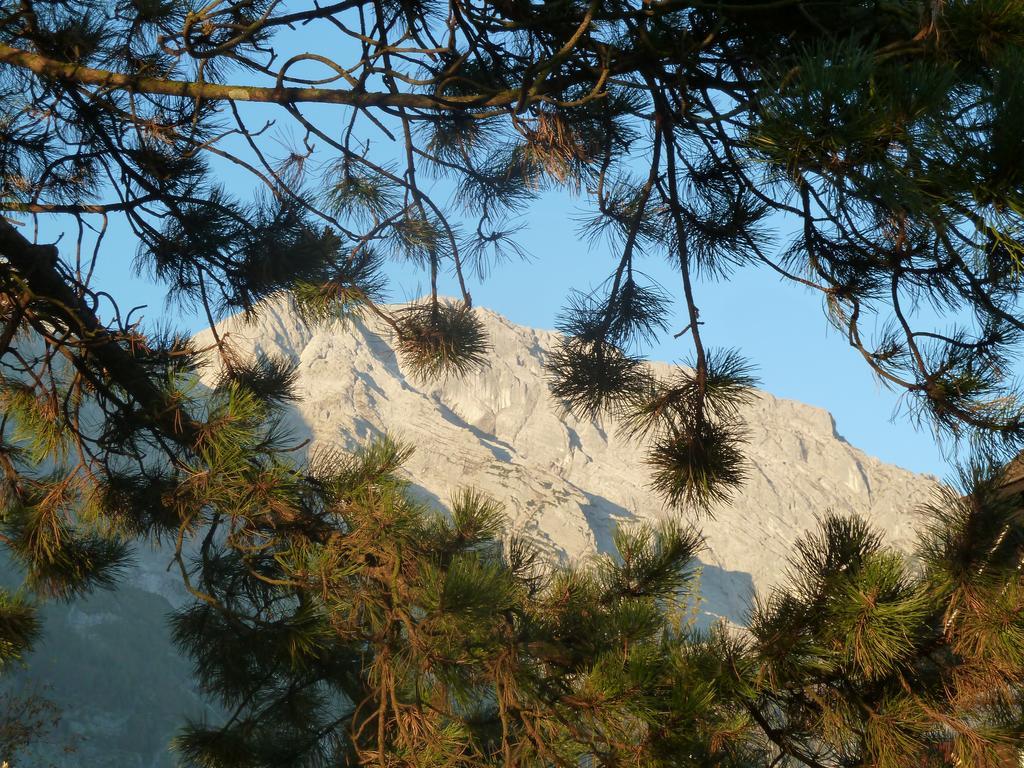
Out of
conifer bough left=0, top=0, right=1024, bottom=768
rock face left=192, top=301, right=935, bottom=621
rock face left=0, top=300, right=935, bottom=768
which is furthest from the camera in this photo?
rock face left=192, top=301, right=935, bottom=621

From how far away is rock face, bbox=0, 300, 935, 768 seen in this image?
3297 cm

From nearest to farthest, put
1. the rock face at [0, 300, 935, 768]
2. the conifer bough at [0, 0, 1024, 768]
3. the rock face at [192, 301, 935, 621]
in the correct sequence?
1. the conifer bough at [0, 0, 1024, 768]
2. the rock face at [0, 300, 935, 768]
3. the rock face at [192, 301, 935, 621]

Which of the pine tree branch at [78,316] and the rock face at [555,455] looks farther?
the rock face at [555,455]

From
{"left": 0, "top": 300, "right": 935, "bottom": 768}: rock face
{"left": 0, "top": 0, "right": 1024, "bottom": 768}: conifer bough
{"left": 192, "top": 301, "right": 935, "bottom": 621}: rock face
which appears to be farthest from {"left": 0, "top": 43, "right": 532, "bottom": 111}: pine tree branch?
{"left": 192, "top": 301, "right": 935, "bottom": 621}: rock face

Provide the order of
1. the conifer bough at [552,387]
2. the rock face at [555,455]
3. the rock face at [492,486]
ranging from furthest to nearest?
the rock face at [555,455], the rock face at [492,486], the conifer bough at [552,387]

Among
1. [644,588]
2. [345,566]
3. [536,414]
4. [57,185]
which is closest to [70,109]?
[57,185]

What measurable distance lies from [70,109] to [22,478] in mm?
1026

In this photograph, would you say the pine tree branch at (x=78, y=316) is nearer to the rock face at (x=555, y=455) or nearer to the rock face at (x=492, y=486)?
the rock face at (x=492, y=486)

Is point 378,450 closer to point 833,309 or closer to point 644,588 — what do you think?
point 644,588

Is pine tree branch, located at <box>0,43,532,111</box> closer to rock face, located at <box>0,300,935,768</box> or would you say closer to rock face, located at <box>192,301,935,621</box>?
rock face, located at <box>0,300,935,768</box>

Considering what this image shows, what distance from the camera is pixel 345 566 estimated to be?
1847 mm

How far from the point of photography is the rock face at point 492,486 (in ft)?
108

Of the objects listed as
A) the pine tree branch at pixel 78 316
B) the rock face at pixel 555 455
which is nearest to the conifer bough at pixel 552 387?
the pine tree branch at pixel 78 316

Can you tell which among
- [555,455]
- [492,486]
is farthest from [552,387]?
[555,455]
